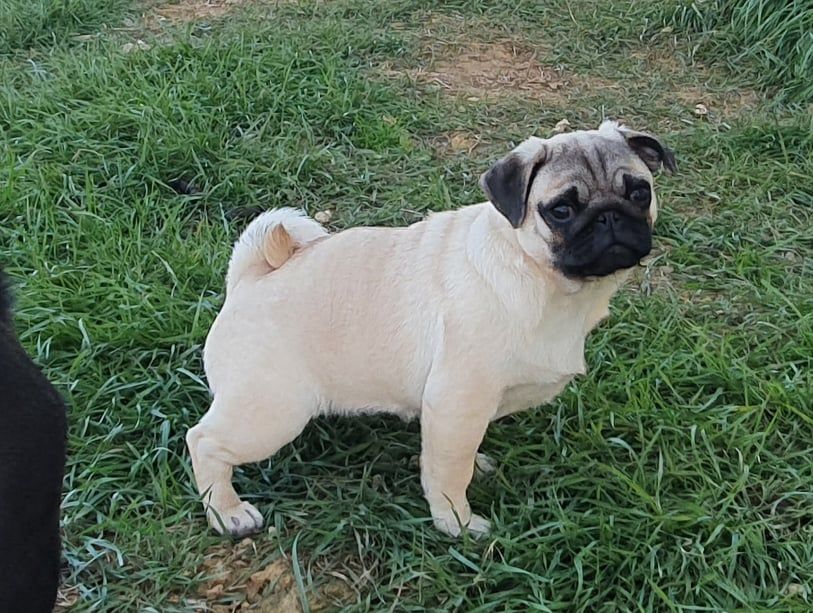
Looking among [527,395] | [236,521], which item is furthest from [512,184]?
[236,521]

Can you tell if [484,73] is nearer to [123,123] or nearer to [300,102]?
[300,102]

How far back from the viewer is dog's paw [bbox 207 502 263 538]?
9.41 feet

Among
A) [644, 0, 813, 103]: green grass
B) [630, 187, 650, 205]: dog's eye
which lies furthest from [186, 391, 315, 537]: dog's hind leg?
[644, 0, 813, 103]: green grass

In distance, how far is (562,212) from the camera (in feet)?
8.47

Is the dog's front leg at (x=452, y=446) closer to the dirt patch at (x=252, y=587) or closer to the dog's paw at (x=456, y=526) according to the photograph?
the dog's paw at (x=456, y=526)

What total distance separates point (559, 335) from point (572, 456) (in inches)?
21.5

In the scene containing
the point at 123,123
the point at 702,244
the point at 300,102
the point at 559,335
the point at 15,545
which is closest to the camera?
the point at 15,545

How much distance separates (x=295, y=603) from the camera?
270cm

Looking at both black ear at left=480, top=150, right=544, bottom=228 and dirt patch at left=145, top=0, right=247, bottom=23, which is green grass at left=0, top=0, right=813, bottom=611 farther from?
black ear at left=480, top=150, right=544, bottom=228

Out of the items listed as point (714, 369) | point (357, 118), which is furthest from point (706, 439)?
point (357, 118)

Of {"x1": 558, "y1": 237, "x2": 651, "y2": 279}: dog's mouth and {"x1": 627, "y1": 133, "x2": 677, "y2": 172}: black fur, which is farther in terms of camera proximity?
{"x1": 627, "y1": 133, "x2": 677, "y2": 172}: black fur

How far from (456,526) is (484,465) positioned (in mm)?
294

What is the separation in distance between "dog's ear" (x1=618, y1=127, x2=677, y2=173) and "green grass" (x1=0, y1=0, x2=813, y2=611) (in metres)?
0.81

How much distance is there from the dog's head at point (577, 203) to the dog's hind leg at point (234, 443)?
806 mm
